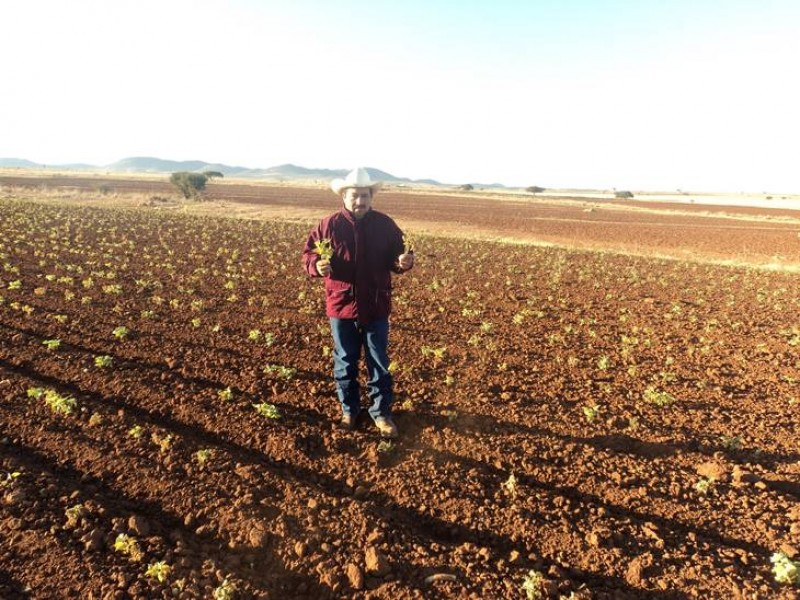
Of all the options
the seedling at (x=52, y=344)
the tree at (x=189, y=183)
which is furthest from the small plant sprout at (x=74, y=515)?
the tree at (x=189, y=183)

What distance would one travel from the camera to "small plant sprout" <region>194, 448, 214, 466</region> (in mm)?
4457

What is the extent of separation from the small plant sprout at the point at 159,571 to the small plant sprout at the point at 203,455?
1.31m

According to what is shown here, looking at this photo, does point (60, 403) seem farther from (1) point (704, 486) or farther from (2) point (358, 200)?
(1) point (704, 486)

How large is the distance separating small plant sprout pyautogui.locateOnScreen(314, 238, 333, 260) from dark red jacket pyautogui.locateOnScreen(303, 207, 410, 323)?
0.13 metres

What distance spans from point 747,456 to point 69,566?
21.2 feet

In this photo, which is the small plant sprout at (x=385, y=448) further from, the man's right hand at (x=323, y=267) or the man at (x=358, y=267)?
the man's right hand at (x=323, y=267)

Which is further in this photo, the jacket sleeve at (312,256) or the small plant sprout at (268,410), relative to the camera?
the small plant sprout at (268,410)

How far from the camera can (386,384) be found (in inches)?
197

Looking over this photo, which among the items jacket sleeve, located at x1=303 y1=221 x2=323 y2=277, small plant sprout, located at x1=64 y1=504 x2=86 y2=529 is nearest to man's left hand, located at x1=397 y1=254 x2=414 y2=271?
jacket sleeve, located at x1=303 y1=221 x2=323 y2=277

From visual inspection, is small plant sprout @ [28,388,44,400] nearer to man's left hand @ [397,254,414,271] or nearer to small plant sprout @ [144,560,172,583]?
small plant sprout @ [144,560,172,583]

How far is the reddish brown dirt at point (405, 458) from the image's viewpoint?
133 inches

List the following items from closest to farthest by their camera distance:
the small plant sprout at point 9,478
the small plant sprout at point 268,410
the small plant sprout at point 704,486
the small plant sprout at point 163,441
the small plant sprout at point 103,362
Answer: the small plant sprout at point 9,478
the small plant sprout at point 704,486
the small plant sprout at point 163,441
the small plant sprout at point 268,410
the small plant sprout at point 103,362

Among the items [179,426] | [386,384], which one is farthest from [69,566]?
[386,384]

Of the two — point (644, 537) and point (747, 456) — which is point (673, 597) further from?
point (747, 456)
